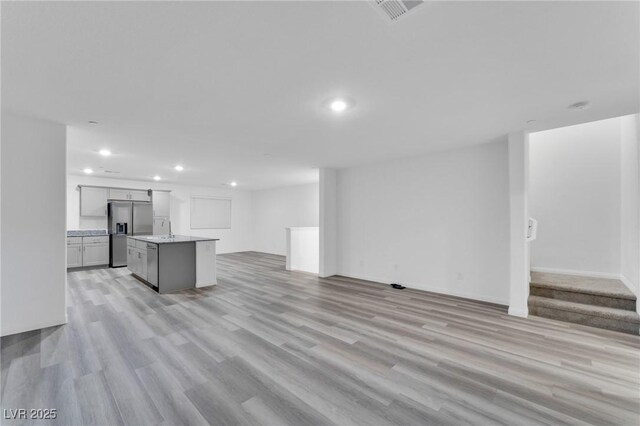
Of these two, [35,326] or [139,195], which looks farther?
[139,195]

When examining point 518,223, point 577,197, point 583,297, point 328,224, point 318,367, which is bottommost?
point 318,367

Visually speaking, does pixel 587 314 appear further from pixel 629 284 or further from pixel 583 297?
pixel 629 284

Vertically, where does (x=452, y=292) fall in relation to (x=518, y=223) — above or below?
below

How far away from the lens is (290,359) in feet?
8.46

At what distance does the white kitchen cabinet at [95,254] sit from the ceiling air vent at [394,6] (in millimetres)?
8754

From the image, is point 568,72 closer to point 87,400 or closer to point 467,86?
point 467,86

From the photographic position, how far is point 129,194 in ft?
26.3

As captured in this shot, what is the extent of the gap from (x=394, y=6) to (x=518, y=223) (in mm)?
3480

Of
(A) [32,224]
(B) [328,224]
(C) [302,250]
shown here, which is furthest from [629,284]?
(A) [32,224]

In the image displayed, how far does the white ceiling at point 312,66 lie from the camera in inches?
62.4

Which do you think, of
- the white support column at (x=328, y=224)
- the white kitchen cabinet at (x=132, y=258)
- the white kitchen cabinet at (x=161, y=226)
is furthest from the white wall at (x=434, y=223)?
the white kitchen cabinet at (x=161, y=226)

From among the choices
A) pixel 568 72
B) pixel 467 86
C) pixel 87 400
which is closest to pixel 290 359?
pixel 87 400

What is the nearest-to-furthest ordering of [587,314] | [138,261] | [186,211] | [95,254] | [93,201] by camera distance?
[587,314] < [138,261] < [95,254] < [93,201] < [186,211]

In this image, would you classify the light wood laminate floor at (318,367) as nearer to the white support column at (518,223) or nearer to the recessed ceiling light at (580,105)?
the white support column at (518,223)
